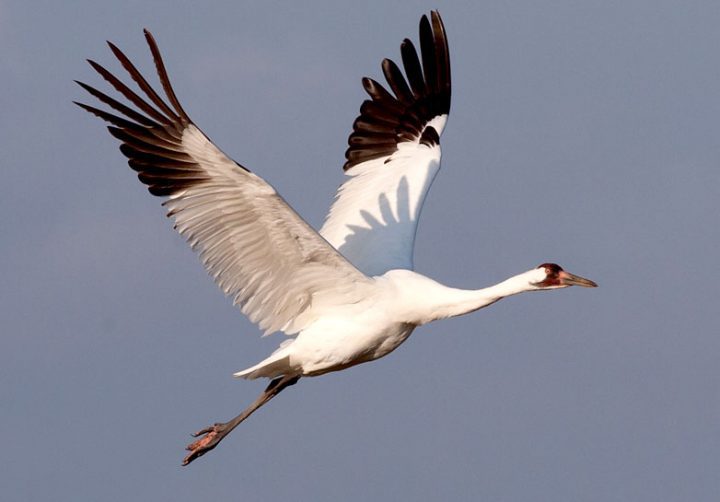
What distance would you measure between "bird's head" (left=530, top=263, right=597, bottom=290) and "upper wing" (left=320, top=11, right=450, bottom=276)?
210 cm

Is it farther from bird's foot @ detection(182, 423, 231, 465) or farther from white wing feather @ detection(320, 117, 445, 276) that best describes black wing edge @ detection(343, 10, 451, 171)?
bird's foot @ detection(182, 423, 231, 465)

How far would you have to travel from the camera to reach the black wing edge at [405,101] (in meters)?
22.2

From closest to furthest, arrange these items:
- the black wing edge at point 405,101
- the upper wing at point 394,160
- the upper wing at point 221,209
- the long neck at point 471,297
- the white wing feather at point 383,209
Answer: the upper wing at point 221,209 < the long neck at point 471,297 < the white wing feather at point 383,209 < the upper wing at point 394,160 < the black wing edge at point 405,101

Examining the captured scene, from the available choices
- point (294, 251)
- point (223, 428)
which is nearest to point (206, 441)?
point (223, 428)

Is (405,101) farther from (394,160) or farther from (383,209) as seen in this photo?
(383,209)

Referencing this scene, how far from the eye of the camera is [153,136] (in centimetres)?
1688

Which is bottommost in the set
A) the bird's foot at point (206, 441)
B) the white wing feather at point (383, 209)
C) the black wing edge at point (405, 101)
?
the bird's foot at point (206, 441)

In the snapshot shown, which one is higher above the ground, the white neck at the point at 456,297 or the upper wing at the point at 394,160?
the upper wing at the point at 394,160

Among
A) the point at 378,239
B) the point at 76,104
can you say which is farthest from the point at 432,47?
the point at 76,104

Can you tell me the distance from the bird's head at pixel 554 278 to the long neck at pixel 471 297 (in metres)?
0.11

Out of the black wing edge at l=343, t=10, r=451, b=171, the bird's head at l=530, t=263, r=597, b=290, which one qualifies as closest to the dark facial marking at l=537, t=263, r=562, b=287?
Answer: the bird's head at l=530, t=263, r=597, b=290

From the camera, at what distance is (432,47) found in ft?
73.4

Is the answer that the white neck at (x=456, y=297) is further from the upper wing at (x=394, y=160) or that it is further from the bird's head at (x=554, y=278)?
the upper wing at (x=394, y=160)

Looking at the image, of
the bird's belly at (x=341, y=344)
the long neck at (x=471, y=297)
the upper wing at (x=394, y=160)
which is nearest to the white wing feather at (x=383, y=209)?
the upper wing at (x=394, y=160)
